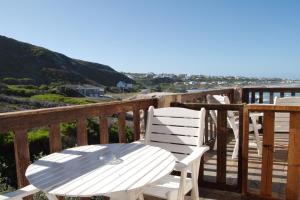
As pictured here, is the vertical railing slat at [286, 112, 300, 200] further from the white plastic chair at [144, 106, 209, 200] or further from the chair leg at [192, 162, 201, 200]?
the chair leg at [192, 162, 201, 200]

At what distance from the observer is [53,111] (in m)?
2.42

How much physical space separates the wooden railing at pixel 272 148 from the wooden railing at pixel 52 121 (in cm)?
133

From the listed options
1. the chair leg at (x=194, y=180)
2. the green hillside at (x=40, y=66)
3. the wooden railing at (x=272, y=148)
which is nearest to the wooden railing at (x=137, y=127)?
the wooden railing at (x=272, y=148)

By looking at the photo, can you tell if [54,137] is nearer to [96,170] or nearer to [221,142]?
[96,170]

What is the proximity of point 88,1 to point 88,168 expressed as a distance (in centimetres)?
1718

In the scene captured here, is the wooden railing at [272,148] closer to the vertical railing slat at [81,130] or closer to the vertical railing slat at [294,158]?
the vertical railing slat at [294,158]

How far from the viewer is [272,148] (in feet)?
10.5

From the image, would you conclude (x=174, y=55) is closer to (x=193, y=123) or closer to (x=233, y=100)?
(x=233, y=100)

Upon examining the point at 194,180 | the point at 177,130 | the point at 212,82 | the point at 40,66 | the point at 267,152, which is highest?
the point at 40,66

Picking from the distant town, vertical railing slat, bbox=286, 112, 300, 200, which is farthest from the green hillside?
vertical railing slat, bbox=286, 112, 300, 200

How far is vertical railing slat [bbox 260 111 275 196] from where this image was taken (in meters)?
3.17

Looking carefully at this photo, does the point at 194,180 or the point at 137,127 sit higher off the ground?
the point at 137,127

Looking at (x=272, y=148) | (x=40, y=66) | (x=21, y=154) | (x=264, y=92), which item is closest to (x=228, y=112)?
(x=272, y=148)

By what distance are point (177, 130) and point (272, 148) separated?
970 millimetres
